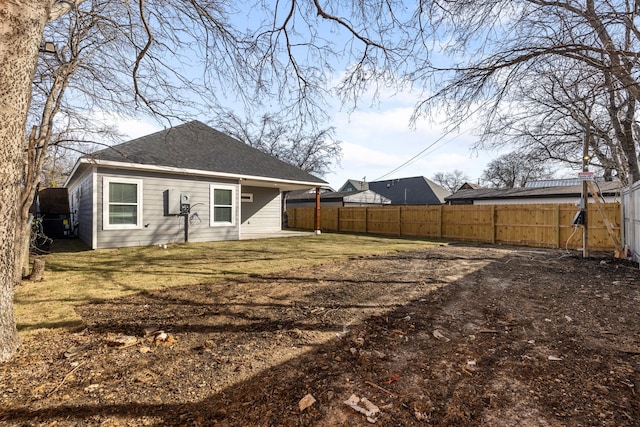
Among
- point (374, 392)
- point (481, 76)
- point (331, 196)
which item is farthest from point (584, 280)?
point (331, 196)

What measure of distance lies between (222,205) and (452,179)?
51851mm

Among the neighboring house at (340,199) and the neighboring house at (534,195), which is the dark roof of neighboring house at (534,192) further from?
the neighboring house at (340,199)

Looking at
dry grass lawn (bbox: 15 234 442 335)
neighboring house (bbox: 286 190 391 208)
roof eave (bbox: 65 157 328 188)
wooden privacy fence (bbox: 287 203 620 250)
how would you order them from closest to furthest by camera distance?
dry grass lawn (bbox: 15 234 442 335), roof eave (bbox: 65 157 328 188), wooden privacy fence (bbox: 287 203 620 250), neighboring house (bbox: 286 190 391 208)

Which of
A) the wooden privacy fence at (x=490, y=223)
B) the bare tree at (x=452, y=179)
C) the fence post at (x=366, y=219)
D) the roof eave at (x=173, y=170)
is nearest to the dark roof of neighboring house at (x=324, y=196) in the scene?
the wooden privacy fence at (x=490, y=223)

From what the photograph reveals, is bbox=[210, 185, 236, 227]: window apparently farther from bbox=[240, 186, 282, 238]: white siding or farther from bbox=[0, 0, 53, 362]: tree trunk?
bbox=[0, 0, 53, 362]: tree trunk

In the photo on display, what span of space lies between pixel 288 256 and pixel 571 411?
6.59 metres

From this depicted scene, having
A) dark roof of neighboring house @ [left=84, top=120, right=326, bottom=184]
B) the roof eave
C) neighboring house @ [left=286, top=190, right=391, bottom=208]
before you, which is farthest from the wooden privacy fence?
neighboring house @ [left=286, top=190, right=391, bottom=208]

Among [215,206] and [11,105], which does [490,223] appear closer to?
[215,206]

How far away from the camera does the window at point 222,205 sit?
36.4 ft

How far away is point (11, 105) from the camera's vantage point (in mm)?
2381

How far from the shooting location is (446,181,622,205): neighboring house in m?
19.2

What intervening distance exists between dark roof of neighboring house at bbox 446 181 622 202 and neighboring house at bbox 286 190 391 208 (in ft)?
21.4

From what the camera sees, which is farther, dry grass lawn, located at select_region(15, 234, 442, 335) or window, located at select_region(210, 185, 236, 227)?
window, located at select_region(210, 185, 236, 227)

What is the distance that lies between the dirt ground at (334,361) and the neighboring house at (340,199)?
71.1 feet
